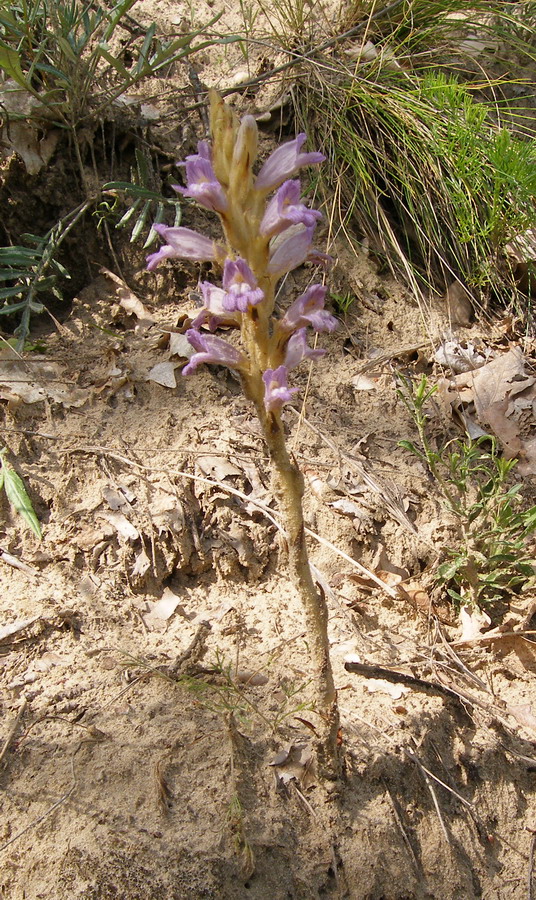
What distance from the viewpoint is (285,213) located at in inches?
57.9

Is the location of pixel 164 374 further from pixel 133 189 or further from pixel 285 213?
pixel 285 213

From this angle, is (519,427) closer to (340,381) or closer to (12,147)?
(340,381)

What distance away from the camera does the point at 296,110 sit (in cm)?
375

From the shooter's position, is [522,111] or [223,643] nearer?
[223,643]

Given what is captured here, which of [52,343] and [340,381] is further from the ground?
[52,343]

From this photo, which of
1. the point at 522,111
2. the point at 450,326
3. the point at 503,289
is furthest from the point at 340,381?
the point at 522,111

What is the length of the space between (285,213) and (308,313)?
25cm

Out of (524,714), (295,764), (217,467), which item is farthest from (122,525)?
(524,714)

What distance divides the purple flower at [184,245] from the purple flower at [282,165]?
0.61ft

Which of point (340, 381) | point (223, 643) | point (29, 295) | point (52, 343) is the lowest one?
point (223, 643)

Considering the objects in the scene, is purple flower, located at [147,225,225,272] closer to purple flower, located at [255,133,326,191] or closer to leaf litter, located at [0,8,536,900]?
purple flower, located at [255,133,326,191]

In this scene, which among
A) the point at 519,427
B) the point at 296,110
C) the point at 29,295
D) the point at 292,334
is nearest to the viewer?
the point at 292,334

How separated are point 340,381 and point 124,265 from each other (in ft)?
4.25

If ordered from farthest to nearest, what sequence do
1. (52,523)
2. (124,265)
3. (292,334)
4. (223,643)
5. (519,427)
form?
(124,265), (519,427), (52,523), (223,643), (292,334)
